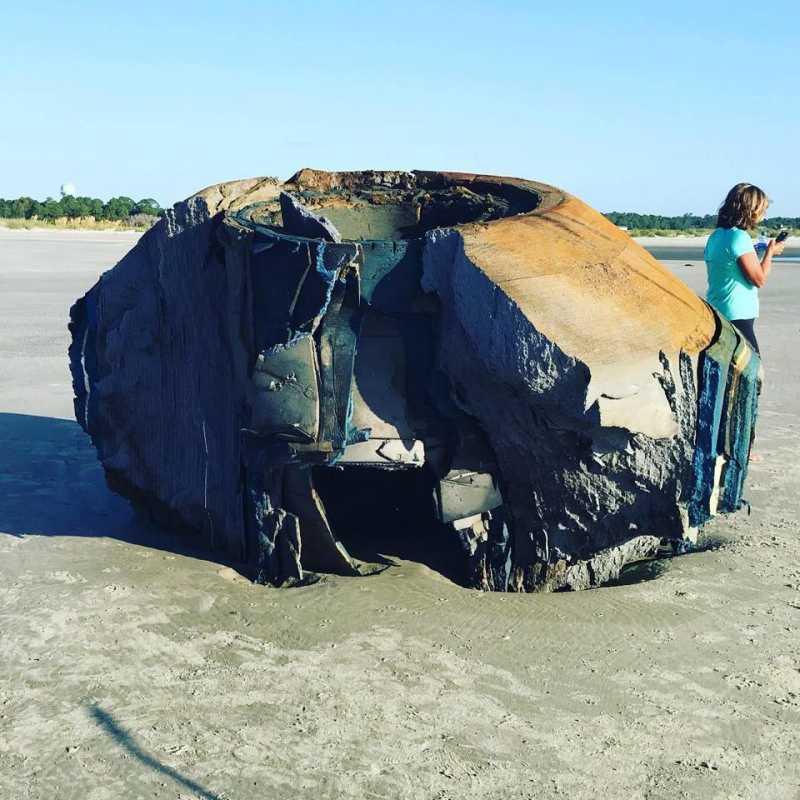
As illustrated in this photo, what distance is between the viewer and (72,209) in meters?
38.7

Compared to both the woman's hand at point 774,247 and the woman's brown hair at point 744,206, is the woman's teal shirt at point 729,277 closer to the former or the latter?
the woman's brown hair at point 744,206

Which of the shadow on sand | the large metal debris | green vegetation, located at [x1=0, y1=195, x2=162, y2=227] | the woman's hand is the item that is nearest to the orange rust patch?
the large metal debris

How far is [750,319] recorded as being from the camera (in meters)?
5.80

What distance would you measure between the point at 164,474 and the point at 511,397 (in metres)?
1.69

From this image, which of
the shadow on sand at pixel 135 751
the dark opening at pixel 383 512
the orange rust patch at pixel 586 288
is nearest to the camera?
the shadow on sand at pixel 135 751

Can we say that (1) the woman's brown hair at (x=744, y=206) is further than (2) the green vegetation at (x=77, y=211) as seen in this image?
No

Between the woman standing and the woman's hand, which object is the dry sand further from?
the woman's hand

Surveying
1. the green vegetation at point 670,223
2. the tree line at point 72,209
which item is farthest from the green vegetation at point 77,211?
the green vegetation at point 670,223

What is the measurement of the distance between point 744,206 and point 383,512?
2481mm

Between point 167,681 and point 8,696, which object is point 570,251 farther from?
point 8,696

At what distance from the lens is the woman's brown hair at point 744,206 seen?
5.46 metres

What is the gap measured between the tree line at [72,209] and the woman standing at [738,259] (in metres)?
34.4

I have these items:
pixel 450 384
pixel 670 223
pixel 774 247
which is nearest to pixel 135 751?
pixel 450 384

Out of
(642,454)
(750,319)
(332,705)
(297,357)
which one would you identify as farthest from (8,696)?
(750,319)
